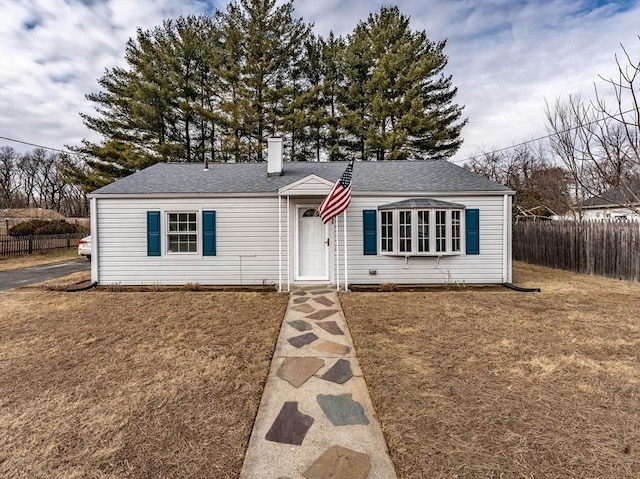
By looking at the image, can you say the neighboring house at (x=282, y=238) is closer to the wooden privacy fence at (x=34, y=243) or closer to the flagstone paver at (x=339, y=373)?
the flagstone paver at (x=339, y=373)

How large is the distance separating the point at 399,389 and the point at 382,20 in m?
21.9

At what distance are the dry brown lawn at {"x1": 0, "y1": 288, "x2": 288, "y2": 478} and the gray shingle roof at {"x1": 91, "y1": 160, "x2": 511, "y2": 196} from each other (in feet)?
12.3

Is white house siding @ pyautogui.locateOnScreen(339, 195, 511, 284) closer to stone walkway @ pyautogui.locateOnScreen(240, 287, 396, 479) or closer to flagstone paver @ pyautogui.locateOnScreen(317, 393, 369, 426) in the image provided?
stone walkway @ pyautogui.locateOnScreen(240, 287, 396, 479)

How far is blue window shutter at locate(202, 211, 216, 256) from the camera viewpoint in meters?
8.19

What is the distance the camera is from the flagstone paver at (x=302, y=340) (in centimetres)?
429

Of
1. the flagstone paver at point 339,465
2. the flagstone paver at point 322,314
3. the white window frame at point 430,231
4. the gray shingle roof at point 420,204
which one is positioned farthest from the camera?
the white window frame at point 430,231

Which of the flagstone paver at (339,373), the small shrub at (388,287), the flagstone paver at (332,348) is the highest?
the small shrub at (388,287)

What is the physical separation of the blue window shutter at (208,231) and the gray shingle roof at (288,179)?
2.08 feet

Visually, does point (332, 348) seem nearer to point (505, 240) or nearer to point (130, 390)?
point (130, 390)


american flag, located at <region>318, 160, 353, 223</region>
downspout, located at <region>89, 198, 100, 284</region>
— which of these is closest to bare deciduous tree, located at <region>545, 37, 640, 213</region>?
american flag, located at <region>318, 160, 353, 223</region>

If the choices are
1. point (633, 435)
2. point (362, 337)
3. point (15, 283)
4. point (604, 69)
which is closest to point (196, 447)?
point (362, 337)

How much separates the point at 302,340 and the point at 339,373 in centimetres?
108

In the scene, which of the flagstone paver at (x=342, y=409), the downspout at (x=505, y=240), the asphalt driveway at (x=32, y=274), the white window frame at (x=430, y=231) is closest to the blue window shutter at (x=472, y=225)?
the white window frame at (x=430, y=231)

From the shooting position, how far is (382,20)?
18906 millimetres
